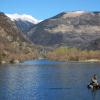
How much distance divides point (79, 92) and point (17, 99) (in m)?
18.2

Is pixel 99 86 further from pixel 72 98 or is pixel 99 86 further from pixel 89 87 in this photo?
pixel 72 98

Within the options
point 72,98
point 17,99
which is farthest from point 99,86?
point 17,99

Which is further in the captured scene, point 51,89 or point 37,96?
point 51,89

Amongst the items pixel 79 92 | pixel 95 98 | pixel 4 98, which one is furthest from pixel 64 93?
pixel 4 98

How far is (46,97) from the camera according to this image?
88438 mm

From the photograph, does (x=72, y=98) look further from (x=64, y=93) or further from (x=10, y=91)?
(x=10, y=91)

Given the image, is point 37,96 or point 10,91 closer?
point 37,96

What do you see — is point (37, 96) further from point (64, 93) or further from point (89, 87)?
point (89, 87)

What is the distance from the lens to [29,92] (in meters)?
97.0

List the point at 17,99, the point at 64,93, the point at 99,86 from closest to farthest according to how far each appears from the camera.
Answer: the point at 17,99 → the point at 64,93 → the point at 99,86

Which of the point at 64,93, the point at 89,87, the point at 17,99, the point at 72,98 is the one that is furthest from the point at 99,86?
the point at 17,99

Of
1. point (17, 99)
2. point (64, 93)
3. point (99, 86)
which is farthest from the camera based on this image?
point (99, 86)

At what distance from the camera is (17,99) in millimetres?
84938

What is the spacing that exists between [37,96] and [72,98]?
29.1ft
